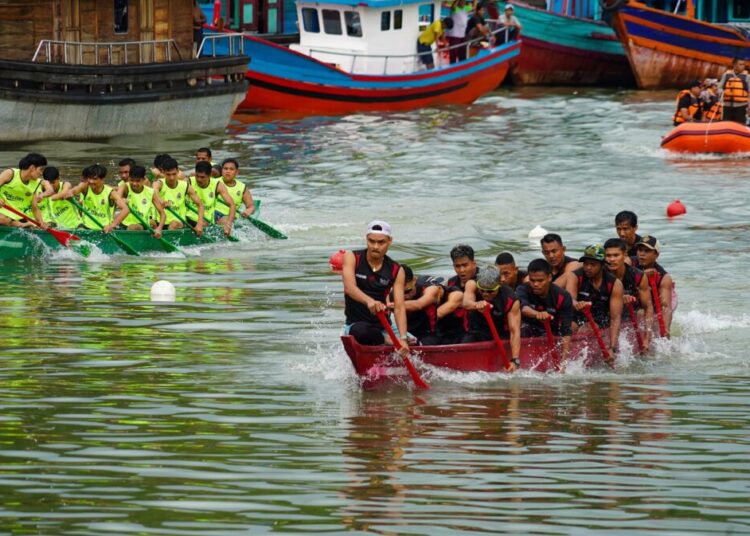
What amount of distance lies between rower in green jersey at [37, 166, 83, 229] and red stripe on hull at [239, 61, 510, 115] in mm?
17541

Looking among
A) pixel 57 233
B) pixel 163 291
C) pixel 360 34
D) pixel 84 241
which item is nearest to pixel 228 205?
pixel 84 241

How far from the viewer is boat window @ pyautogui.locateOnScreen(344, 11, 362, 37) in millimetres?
37781

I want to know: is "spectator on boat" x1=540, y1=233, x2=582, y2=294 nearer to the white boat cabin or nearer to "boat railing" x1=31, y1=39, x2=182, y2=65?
"boat railing" x1=31, y1=39, x2=182, y2=65

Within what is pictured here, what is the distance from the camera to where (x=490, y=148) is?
33031mm

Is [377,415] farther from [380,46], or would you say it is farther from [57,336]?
[380,46]

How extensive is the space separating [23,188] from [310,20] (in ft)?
65.0

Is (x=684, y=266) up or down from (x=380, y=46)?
down

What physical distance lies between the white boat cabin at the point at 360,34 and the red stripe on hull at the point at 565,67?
6.70m

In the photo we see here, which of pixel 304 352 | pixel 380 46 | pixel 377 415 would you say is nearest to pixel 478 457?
pixel 377 415

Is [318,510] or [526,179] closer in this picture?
[318,510]

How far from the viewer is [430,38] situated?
3934 centimetres

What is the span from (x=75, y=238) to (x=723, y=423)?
10423 millimetres

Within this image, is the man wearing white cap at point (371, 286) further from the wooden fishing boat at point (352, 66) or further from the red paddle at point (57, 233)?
the wooden fishing boat at point (352, 66)

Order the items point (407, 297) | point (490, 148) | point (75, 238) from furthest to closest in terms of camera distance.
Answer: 1. point (490, 148)
2. point (75, 238)
3. point (407, 297)
